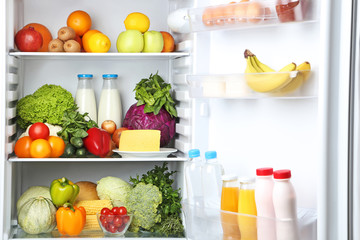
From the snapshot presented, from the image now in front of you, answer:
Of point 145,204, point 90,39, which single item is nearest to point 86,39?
point 90,39

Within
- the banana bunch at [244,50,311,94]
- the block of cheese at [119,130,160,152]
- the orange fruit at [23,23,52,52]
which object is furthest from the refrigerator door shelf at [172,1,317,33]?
the orange fruit at [23,23,52,52]

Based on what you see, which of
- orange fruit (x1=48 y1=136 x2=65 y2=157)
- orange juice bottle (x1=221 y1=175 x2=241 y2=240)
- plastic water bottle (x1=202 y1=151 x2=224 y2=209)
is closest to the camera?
orange juice bottle (x1=221 y1=175 x2=241 y2=240)

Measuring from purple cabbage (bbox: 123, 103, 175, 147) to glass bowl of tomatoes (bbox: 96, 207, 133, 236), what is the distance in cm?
45

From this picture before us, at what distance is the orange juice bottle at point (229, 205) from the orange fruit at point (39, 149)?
3.11 feet

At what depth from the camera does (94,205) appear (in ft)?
7.41

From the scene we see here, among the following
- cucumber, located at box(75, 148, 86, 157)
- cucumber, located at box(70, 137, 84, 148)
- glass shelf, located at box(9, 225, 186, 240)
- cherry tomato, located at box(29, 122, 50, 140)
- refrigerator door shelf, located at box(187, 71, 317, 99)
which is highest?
refrigerator door shelf, located at box(187, 71, 317, 99)

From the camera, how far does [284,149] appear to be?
60.5 inches

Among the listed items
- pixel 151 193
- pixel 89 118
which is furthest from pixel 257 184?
pixel 89 118

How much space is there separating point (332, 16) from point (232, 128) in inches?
25.5

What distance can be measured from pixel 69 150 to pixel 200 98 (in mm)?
728

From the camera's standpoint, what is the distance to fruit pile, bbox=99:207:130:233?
7.00 ft

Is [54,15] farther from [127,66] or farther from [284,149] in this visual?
[284,149]

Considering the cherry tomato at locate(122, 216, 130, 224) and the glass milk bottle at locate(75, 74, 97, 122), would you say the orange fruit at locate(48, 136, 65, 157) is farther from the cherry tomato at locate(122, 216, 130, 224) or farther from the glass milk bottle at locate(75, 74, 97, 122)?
the cherry tomato at locate(122, 216, 130, 224)

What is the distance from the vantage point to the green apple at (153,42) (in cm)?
233
